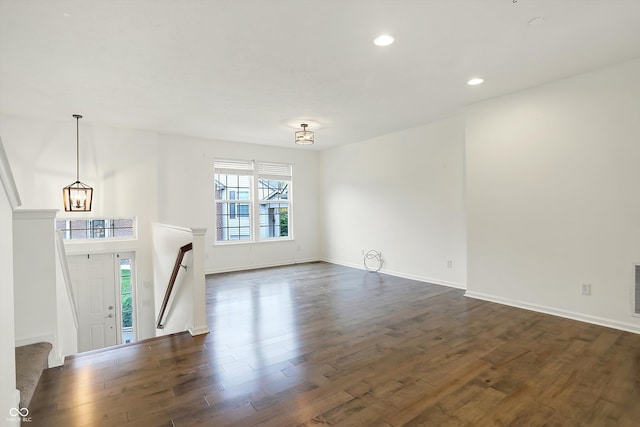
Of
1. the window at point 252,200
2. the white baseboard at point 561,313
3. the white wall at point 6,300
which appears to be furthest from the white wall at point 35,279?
the white baseboard at point 561,313

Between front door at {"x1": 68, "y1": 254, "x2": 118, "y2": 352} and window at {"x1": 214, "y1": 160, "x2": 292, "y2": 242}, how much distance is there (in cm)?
203

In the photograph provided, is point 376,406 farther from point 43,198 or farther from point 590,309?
point 43,198

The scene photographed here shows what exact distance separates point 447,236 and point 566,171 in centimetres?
196

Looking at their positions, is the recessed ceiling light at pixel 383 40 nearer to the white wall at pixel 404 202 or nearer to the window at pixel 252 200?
the white wall at pixel 404 202

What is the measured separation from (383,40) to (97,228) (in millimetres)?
5413

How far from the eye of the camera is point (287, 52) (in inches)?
116

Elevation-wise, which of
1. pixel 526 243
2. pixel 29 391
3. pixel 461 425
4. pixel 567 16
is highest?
pixel 567 16

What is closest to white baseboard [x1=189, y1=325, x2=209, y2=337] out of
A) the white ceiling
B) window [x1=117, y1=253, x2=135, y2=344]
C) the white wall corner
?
the white wall corner

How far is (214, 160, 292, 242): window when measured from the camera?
269 inches

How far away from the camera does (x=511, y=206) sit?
164 inches

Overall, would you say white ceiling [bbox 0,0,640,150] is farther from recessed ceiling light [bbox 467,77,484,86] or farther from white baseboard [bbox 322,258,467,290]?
white baseboard [bbox 322,258,467,290]

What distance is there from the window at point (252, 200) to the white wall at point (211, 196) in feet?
0.54

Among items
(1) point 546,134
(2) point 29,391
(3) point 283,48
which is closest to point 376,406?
(2) point 29,391

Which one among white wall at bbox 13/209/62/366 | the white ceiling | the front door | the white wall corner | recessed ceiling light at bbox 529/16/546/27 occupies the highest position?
the white ceiling
